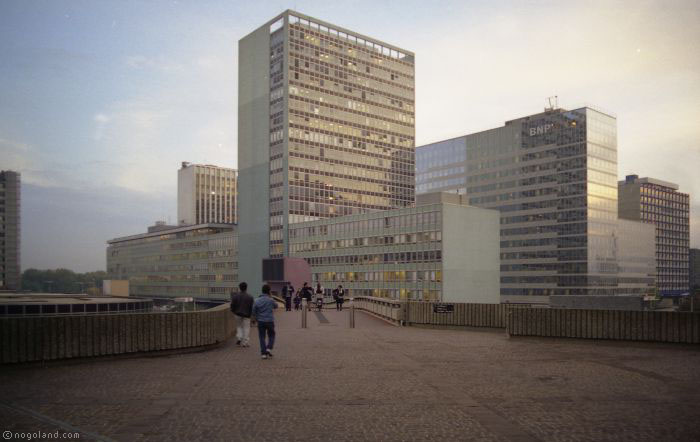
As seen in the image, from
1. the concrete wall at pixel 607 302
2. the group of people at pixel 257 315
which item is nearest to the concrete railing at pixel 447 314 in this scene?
the group of people at pixel 257 315

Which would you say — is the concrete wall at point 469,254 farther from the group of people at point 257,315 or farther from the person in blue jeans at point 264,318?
the person in blue jeans at point 264,318

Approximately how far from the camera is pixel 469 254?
10269cm

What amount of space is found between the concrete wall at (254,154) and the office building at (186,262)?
736 centimetres

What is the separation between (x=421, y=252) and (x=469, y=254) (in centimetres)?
887

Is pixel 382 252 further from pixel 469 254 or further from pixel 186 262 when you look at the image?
pixel 186 262

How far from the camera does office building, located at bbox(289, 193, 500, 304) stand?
99.6 m

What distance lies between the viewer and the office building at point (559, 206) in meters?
144

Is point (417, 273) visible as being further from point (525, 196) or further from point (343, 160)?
point (525, 196)

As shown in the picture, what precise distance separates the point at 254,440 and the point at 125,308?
135 ft

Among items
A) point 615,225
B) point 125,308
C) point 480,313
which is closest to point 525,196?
point 615,225

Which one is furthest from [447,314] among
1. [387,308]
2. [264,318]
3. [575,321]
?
[264,318]

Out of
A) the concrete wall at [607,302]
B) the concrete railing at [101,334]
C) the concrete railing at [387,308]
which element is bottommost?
the concrete wall at [607,302]

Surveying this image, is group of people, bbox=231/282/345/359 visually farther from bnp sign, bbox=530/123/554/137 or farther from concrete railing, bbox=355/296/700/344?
bnp sign, bbox=530/123/554/137

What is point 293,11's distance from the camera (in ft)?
438
